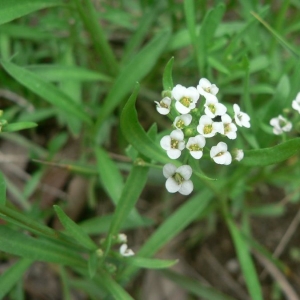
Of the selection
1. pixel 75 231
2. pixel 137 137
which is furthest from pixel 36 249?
pixel 137 137

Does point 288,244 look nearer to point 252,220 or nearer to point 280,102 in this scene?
point 252,220

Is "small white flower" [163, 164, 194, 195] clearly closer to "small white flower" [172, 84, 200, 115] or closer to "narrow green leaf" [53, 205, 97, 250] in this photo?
"small white flower" [172, 84, 200, 115]

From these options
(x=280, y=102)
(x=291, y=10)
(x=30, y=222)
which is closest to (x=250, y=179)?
(x=280, y=102)

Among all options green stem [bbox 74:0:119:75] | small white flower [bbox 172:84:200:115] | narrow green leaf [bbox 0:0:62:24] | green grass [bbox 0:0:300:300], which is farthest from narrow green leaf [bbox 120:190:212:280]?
narrow green leaf [bbox 0:0:62:24]

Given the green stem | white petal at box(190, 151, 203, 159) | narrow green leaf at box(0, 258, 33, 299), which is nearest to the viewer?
white petal at box(190, 151, 203, 159)

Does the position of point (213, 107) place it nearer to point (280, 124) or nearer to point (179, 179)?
point (179, 179)
